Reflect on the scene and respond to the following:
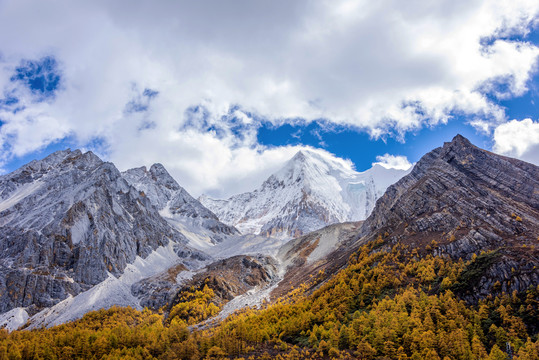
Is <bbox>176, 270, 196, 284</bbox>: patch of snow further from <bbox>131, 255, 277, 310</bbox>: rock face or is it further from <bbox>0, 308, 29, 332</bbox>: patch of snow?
<bbox>0, 308, 29, 332</bbox>: patch of snow

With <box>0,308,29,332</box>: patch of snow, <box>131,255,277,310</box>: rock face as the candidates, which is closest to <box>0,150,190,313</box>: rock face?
<box>0,308,29,332</box>: patch of snow

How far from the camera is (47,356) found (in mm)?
77188

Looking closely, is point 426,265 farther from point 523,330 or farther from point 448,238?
point 523,330

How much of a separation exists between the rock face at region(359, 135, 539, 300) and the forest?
11.9 ft

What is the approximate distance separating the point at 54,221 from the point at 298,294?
142500mm

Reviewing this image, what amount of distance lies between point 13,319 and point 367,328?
441 ft

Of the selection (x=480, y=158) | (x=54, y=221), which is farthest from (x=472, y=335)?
(x=54, y=221)

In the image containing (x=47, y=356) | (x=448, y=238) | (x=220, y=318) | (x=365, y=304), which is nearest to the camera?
(x=47, y=356)

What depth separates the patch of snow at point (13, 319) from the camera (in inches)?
4732

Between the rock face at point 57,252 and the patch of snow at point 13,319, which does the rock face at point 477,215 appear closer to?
the rock face at point 57,252

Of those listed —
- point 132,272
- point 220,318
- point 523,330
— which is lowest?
point 523,330

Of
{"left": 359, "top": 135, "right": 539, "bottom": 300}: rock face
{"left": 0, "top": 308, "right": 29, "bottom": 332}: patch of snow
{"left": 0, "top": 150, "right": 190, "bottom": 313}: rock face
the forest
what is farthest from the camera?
{"left": 0, "top": 150, "right": 190, "bottom": 313}: rock face

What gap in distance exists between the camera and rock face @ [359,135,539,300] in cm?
7206

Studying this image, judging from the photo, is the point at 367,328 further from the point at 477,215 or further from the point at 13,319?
the point at 13,319
